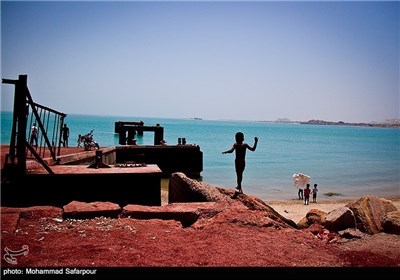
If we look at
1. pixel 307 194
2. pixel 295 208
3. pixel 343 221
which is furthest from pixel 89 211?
pixel 307 194

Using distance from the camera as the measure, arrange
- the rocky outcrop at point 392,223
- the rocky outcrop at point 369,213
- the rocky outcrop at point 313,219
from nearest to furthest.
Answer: the rocky outcrop at point 392,223, the rocky outcrop at point 369,213, the rocky outcrop at point 313,219

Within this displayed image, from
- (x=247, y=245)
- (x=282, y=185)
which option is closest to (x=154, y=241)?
(x=247, y=245)

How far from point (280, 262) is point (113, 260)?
5.67 feet

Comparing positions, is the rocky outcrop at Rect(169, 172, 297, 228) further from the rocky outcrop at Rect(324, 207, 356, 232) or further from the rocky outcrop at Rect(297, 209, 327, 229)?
the rocky outcrop at Rect(297, 209, 327, 229)

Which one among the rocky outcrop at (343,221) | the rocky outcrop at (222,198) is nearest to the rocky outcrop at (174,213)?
the rocky outcrop at (222,198)

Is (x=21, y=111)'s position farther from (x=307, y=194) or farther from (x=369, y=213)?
(x=307, y=194)

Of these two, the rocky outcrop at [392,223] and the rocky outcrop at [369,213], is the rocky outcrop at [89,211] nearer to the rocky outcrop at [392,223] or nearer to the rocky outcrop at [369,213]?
the rocky outcrop at [369,213]

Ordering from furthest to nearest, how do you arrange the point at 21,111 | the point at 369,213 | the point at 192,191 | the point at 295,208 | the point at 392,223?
the point at 295,208, the point at 369,213, the point at 392,223, the point at 192,191, the point at 21,111

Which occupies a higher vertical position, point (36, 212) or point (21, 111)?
point (21, 111)

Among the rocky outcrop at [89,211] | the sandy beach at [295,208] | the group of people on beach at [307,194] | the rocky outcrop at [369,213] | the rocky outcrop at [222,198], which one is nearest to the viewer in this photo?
the rocky outcrop at [89,211]

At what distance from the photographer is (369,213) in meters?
7.55

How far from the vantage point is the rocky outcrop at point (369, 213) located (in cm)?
718

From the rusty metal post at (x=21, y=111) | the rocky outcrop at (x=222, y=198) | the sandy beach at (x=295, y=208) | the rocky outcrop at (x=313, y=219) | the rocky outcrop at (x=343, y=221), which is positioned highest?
the rusty metal post at (x=21, y=111)
